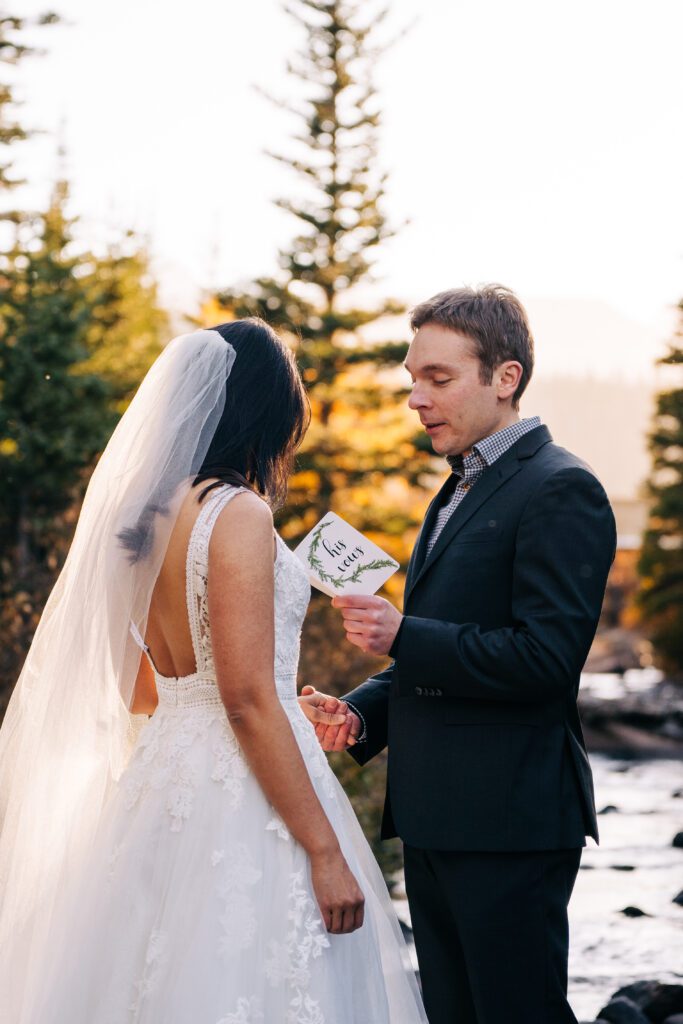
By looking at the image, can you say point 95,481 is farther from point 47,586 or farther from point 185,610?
point 47,586

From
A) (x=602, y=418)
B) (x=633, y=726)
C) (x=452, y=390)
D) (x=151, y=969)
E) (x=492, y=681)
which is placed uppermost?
(x=602, y=418)

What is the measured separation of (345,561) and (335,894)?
85cm

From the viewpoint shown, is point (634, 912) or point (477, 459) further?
point (634, 912)

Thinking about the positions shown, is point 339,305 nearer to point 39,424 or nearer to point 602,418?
point 39,424

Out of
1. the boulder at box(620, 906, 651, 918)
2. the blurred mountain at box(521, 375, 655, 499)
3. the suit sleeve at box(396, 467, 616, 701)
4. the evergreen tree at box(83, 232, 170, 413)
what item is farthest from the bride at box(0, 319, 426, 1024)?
the blurred mountain at box(521, 375, 655, 499)

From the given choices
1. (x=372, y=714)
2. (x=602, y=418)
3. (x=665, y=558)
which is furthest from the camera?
(x=602, y=418)

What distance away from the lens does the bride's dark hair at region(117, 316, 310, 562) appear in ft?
10.0

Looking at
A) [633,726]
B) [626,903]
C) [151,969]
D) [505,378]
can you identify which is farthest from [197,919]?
[633,726]

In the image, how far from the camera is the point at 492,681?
9.92 ft

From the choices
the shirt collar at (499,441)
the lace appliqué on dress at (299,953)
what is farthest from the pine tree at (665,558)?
the lace appliqué on dress at (299,953)

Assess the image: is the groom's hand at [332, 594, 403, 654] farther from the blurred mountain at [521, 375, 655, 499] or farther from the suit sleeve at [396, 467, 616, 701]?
the blurred mountain at [521, 375, 655, 499]

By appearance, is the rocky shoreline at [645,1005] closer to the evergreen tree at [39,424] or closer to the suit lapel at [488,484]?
the suit lapel at [488,484]

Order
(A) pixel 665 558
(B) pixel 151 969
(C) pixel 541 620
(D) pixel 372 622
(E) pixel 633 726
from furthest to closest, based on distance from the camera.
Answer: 1. (A) pixel 665 558
2. (E) pixel 633 726
3. (D) pixel 372 622
4. (C) pixel 541 620
5. (B) pixel 151 969

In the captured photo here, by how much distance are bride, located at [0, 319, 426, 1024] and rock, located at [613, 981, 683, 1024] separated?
8.82ft
